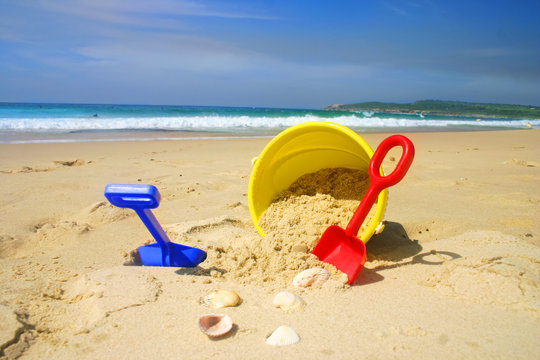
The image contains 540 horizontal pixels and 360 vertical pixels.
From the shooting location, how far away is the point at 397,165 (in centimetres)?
180

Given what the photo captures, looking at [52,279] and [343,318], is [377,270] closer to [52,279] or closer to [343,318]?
[343,318]

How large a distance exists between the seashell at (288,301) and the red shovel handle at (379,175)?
0.55 m

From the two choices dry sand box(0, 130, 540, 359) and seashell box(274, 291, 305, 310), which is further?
seashell box(274, 291, 305, 310)

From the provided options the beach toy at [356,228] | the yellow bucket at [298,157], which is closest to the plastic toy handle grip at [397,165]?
the beach toy at [356,228]

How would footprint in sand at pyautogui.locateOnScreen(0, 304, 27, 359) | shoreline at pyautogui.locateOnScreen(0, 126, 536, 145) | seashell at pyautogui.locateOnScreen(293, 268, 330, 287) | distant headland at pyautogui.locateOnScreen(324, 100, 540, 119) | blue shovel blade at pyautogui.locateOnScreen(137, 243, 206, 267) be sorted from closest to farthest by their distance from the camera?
footprint in sand at pyautogui.locateOnScreen(0, 304, 27, 359) < seashell at pyautogui.locateOnScreen(293, 268, 330, 287) < blue shovel blade at pyautogui.locateOnScreen(137, 243, 206, 267) < shoreline at pyautogui.locateOnScreen(0, 126, 536, 145) < distant headland at pyautogui.locateOnScreen(324, 100, 540, 119)

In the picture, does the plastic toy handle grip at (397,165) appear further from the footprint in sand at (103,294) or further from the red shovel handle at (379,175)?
the footprint in sand at (103,294)

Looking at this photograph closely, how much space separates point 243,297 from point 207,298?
0.16m

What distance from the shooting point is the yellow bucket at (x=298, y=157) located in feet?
7.79

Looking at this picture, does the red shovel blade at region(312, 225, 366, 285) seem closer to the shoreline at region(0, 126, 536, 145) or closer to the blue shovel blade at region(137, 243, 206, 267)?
the blue shovel blade at region(137, 243, 206, 267)

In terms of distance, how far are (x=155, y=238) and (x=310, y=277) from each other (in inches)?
32.5

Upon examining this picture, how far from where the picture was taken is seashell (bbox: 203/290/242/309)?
158cm

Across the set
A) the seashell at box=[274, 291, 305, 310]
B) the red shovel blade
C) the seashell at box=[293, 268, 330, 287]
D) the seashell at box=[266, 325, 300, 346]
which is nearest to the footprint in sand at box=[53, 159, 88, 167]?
the red shovel blade

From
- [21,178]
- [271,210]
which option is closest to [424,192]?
[271,210]

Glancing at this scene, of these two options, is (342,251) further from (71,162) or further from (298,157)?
(71,162)
